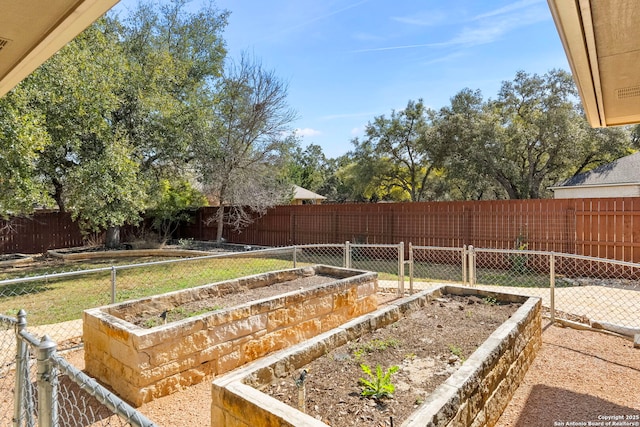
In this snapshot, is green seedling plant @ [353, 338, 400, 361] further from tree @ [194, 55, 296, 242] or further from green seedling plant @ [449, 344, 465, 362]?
tree @ [194, 55, 296, 242]

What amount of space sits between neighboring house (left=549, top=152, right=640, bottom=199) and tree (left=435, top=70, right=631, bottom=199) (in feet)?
6.28

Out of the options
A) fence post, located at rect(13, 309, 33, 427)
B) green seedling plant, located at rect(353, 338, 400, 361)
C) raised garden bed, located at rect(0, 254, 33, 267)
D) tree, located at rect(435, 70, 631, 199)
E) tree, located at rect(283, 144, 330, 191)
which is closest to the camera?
fence post, located at rect(13, 309, 33, 427)

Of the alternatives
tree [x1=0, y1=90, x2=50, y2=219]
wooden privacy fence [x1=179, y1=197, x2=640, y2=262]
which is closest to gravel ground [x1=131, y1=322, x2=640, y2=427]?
wooden privacy fence [x1=179, y1=197, x2=640, y2=262]

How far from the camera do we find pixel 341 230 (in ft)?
42.1

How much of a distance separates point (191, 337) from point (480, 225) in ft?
28.4

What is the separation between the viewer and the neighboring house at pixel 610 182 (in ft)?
40.7

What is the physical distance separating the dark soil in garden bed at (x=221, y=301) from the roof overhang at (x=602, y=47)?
13.5 ft

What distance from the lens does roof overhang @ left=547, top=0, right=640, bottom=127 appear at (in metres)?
1.85

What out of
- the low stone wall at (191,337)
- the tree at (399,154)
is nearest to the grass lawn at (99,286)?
the low stone wall at (191,337)

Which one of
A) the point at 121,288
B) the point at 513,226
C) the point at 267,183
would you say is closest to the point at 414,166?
the point at 267,183

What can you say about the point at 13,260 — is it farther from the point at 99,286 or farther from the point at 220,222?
the point at 220,222

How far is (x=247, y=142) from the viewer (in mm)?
14453

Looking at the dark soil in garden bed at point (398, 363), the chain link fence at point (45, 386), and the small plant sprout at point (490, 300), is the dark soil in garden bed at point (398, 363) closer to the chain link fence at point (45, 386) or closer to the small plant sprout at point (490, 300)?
the small plant sprout at point (490, 300)

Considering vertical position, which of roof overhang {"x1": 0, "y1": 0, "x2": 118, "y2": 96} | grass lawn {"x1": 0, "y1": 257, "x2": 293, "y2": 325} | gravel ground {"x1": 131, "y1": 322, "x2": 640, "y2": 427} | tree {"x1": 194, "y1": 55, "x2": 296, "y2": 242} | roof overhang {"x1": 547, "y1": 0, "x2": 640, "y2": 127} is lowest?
gravel ground {"x1": 131, "y1": 322, "x2": 640, "y2": 427}
